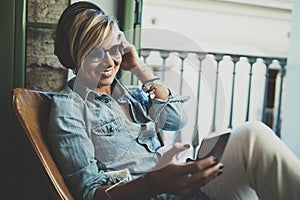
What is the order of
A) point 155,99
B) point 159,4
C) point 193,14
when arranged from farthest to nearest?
point 193,14, point 159,4, point 155,99

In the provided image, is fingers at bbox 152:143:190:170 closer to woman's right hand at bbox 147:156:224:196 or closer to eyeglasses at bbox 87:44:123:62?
woman's right hand at bbox 147:156:224:196

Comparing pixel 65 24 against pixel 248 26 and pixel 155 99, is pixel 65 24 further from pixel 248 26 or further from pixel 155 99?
pixel 248 26

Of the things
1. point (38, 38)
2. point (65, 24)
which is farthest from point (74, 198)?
point (38, 38)

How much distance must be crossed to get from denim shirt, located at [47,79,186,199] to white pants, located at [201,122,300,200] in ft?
0.79

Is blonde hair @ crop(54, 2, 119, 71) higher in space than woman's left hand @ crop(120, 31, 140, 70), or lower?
higher

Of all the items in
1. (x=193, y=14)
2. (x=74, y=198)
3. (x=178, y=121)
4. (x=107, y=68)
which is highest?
(x=193, y=14)

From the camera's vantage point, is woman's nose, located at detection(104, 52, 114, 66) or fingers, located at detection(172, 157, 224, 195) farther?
woman's nose, located at detection(104, 52, 114, 66)

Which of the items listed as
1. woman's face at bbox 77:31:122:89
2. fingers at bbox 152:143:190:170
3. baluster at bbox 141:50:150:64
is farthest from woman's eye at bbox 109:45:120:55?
baluster at bbox 141:50:150:64

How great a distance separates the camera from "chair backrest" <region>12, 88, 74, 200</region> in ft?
3.43

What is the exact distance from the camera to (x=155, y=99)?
131 centimetres

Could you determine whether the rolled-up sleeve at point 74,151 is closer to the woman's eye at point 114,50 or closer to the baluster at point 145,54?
Result: the woman's eye at point 114,50

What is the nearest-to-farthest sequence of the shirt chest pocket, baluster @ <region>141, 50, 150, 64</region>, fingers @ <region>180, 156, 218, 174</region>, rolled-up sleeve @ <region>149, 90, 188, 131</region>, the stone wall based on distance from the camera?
fingers @ <region>180, 156, 218, 174</region>
the shirt chest pocket
rolled-up sleeve @ <region>149, 90, 188, 131</region>
the stone wall
baluster @ <region>141, 50, 150, 64</region>

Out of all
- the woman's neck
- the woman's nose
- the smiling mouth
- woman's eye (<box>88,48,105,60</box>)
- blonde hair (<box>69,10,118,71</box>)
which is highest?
blonde hair (<box>69,10,118,71</box>)

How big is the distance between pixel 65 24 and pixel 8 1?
334mm
